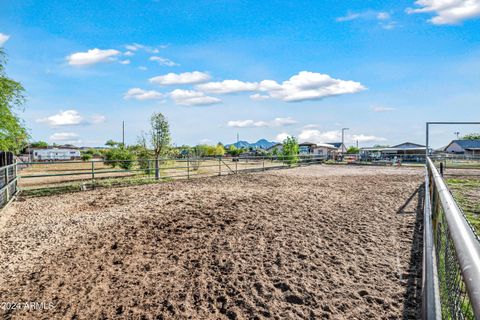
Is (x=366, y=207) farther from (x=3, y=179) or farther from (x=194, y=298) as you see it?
(x=3, y=179)

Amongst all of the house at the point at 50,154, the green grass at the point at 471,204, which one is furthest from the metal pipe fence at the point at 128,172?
the house at the point at 50,154

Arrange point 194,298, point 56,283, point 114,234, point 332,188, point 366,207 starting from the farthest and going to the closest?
1. point 332,188
2. point 366,207
3. point 114,234
4. point 56,283
5. point 194,298

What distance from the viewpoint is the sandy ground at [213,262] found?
3141mm

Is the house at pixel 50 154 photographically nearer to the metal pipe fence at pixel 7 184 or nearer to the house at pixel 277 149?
the house at pixel 277 149

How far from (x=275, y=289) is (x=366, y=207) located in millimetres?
4884

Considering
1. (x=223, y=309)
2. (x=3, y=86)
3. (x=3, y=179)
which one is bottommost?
(x=223, y=309)

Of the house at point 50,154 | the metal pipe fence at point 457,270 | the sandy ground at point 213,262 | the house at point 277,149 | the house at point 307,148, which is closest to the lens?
the metal pipe fence at point 457,270

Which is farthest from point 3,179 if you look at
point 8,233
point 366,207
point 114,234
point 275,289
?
point 366,207

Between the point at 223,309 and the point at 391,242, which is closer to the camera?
the point at 223,309

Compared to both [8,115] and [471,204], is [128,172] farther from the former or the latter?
[471,204]

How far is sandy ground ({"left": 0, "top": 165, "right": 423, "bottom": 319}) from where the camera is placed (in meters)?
3.14

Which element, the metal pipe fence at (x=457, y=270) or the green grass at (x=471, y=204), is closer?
the metal pipe fence at (x=457, y=270)

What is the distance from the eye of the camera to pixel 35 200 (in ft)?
30.6

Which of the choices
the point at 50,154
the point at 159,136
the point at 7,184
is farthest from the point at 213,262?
the point at 50,154
